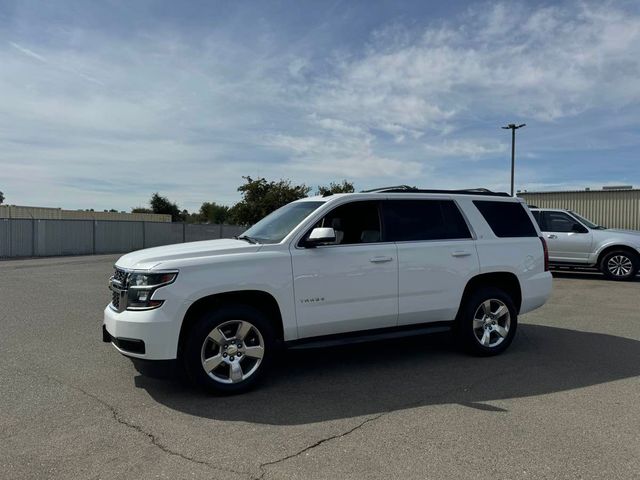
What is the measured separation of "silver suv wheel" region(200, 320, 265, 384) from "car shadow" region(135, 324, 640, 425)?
0.22 metres

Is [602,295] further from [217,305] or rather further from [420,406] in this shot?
[217,305]

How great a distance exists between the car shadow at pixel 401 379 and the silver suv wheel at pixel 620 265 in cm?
787

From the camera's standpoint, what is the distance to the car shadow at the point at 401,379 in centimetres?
443

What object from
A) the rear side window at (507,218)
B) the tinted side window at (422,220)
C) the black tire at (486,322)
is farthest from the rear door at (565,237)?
the tinted side window at (422,220)

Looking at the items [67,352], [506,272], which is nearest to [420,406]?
[506,272]

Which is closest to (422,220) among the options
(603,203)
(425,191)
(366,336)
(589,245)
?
(425,191)

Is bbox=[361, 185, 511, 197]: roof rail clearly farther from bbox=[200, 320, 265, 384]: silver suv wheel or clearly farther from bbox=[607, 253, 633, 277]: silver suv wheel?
bbox=[607, 253, 633, 277]: silver suv wheel

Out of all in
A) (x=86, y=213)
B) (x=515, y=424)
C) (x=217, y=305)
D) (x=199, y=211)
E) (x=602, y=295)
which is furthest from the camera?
(x=199, y=211)

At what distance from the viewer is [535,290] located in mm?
6422

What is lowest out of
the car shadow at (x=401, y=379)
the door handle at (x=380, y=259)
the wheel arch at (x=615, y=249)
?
the car shadow at (x=401, y=379)

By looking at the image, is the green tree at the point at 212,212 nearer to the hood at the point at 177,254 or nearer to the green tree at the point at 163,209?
the green tree at the point at 163,209

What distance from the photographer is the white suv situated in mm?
4535

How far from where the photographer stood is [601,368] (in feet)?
18.3

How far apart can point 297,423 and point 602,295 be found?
31.0 feet
